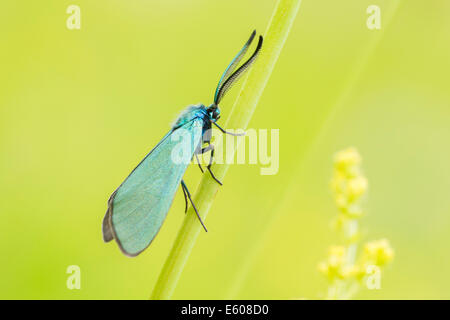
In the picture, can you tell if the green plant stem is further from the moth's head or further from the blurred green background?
the blurred green background

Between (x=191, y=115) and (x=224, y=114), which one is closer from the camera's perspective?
(x=191, y=115)

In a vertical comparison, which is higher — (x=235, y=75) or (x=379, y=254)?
(x=235, y=75)

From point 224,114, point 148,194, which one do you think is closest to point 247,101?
point 148,194

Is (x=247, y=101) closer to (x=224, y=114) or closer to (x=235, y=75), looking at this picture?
(x=235, y=75)

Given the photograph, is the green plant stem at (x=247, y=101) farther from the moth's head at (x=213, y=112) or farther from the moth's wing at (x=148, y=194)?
the moth's head at (x=213, y=112)

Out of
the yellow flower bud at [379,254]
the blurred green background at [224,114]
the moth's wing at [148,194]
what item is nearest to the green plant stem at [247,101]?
the moth's wing at [148,194]
